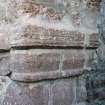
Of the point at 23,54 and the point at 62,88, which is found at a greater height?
the point at 23,54

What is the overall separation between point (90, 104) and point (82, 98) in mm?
128

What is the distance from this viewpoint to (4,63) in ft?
3.58

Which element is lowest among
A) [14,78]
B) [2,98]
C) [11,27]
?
[2,98]

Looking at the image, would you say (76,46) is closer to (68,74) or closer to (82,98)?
(68,74)

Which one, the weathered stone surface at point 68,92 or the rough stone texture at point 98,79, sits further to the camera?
the rough stone texture at point 98,79

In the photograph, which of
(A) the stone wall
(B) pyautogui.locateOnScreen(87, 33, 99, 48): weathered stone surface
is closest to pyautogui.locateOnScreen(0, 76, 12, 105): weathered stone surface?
(A) the stone wall

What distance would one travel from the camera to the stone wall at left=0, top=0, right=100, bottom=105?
3.33 ft

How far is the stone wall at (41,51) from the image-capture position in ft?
3.33

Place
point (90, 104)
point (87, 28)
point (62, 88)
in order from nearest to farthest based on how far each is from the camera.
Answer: point (62, 88), point (87, 28), point (90, 104)

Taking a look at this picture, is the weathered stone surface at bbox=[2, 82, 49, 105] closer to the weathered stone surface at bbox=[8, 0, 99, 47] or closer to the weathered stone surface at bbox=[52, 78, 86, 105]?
the weathered stone surface at bbox=[52, 78, 86, 105]

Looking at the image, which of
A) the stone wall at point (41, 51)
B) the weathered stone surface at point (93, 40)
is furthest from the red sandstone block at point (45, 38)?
the weathered stone surface at point (93, 40)

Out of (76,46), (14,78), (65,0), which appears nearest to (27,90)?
(14,78)

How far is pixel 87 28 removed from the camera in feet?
4.32

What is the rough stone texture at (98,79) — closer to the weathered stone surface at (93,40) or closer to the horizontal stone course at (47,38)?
the weathered stone surface at (93,40)
